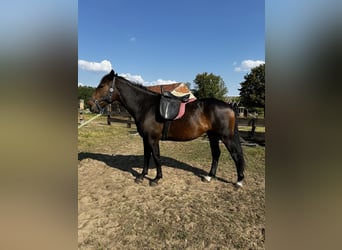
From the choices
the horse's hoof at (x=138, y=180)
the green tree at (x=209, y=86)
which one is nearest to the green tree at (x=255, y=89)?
the horse's hoof at (x=138, y=180)

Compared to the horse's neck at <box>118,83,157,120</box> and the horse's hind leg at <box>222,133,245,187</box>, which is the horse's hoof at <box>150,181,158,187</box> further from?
the horse's hind leg at <box>222,133,245,187</box>

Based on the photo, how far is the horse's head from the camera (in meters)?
3.98

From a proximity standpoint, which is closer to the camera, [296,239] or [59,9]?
[296,239]

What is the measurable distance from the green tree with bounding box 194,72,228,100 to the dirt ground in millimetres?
39917

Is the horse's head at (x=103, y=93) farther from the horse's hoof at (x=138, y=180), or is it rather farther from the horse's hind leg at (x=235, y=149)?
the horse's hind leg at (x=235, y=149)

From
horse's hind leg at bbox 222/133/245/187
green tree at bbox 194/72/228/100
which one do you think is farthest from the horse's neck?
green tree at bbox 194/72/228/100

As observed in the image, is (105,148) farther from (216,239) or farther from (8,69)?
(8,69)

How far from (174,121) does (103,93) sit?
4.60 ft

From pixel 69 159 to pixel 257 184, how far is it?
390 cm

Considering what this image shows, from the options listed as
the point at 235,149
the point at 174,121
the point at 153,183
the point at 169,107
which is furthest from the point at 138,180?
the point at 235,149

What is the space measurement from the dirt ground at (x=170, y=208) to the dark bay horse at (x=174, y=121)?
0.43m

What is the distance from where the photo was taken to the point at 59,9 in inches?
32.0

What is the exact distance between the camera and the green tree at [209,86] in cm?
4419

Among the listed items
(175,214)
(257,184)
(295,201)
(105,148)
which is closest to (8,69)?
(295,201)
